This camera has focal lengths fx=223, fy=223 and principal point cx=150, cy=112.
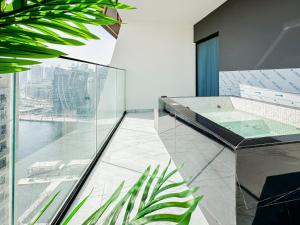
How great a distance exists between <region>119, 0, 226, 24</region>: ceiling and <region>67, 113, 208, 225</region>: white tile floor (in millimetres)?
2898

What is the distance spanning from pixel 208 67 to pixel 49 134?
19.8 ft

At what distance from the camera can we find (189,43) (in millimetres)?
7566

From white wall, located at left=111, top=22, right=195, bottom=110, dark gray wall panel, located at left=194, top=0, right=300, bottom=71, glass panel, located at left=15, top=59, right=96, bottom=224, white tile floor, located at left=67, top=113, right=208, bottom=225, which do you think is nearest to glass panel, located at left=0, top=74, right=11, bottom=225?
glass panel, located at left=15, top=59, right=96, bottom=224

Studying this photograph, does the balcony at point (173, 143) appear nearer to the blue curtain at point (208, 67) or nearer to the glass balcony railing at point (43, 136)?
the glass balcony railing at point (43, 136)

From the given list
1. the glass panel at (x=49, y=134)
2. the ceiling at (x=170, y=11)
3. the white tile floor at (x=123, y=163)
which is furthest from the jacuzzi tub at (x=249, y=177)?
the ceiling at (x=170, y=11)

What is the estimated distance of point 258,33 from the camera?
4293 millimetres

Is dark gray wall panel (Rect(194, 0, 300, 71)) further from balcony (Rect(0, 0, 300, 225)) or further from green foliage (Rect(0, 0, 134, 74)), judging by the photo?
green foliage (Rect(0, 0, 134, 74))

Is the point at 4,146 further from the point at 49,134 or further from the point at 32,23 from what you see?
the point at 32,23

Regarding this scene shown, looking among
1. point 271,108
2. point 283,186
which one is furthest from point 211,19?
point 283,186

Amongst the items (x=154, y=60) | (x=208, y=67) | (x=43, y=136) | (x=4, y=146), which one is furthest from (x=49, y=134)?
(x=154, y=60)

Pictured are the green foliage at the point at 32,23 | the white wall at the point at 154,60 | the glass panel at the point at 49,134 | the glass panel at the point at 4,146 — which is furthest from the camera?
the white wall at the point at 154,60

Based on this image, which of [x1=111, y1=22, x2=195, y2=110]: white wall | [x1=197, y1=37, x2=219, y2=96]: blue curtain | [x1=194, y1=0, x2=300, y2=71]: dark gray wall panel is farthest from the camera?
[x1=111, y1=22, x2=195, y2=110]: white wall

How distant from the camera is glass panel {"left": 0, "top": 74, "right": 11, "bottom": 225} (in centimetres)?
101

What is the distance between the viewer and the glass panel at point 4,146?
1.01m
